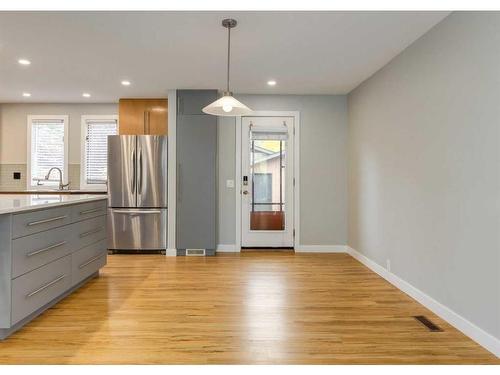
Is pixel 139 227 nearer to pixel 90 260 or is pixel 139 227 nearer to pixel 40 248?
pixel 90 260

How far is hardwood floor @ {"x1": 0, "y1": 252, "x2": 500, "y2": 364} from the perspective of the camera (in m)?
2.03

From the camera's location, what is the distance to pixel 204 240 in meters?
4.93

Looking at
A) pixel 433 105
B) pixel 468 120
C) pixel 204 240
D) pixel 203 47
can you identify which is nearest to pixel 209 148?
pixel 204 240

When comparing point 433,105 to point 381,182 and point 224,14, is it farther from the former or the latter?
point 224,14

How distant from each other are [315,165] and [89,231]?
325 centimetres

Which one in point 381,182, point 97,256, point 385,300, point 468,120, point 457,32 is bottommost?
point 385,300

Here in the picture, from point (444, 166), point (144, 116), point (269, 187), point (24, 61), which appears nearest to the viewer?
point (444, 166)

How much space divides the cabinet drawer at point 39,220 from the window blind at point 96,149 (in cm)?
310

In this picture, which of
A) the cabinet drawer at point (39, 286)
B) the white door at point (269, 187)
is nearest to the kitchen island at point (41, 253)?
the cabinet drawer at point (39, 286)

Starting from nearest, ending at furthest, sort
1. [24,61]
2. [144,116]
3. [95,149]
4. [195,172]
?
[24,61]
[195,172]
[144,116]
[95,149]

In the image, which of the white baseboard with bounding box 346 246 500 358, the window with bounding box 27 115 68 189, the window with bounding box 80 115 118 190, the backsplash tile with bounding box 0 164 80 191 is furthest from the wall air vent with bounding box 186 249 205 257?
the window with bounding box 27 115 68 189

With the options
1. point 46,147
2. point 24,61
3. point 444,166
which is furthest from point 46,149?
point 444,166

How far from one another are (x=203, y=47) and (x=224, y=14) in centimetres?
72

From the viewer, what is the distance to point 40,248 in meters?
2.49
